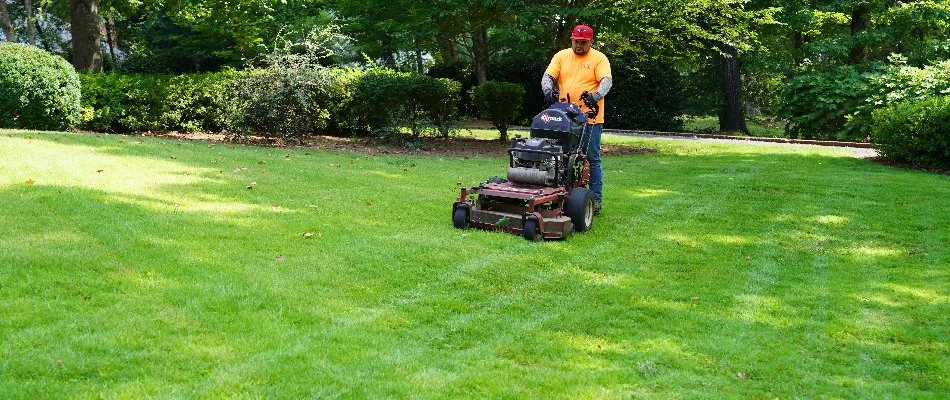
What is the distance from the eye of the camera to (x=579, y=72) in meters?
8.26

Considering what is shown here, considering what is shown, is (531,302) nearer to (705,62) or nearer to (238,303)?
(238,303)

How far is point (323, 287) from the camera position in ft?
17.6

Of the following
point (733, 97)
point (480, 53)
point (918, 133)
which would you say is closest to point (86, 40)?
point (480, 53)

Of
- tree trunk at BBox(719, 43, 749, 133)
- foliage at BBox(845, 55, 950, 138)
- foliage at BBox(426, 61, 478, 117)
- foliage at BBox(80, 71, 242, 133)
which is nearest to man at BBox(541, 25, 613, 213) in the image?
foliage at BBox(80, 71, 242, 133)

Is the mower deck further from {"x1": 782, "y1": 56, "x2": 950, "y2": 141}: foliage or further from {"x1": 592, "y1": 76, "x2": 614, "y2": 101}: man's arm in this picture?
{"x1": 782, "y1": 56, "x2": 950, "y2": 141}: foliage

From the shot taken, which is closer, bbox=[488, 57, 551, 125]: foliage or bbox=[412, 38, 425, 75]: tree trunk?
bbox=[488, 57, 551, 125]: foliage

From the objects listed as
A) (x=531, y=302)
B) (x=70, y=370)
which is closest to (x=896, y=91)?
(x=531, y=302)

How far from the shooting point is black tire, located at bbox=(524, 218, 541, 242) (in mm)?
6969

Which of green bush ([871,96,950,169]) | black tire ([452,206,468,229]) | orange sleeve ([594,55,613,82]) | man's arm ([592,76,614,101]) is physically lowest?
black tire ([452,206,468,229])

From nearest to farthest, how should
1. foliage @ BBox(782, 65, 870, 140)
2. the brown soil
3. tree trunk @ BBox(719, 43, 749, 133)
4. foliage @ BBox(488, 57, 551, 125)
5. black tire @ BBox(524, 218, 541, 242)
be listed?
1. black tire @ BBox(524, 218, 541, 242)
2. the brown soil
3. foliage @ BBox(782, 65, 870, 140)
4. tree trunk @ BBox(719, 43, 749, 133)
5. foliage @ BBox(488, 57, 551, 125)

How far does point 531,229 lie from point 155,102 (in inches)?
411

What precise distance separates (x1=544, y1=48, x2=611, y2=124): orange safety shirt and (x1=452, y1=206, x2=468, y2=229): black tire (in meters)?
1.75

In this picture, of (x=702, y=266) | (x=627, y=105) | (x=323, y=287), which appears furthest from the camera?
(x=627, y=105)

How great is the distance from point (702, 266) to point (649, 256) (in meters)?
0.44
